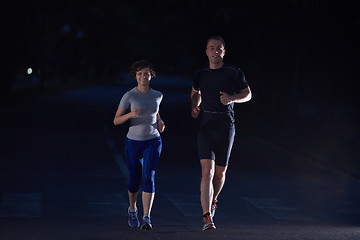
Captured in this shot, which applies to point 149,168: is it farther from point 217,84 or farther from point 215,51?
point 215,51

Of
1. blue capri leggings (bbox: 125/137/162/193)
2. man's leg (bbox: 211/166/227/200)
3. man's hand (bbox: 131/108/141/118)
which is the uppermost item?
man's hand (bbox: 131/108/141/118)

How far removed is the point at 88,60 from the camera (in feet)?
358

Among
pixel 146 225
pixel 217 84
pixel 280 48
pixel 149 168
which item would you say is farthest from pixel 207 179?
pixel 280 48

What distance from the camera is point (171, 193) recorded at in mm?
12289

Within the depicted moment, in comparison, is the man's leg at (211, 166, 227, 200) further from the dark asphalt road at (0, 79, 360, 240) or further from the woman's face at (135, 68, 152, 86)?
the woman's face at (135, 68, 152, 86)

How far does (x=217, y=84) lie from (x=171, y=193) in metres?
3.68

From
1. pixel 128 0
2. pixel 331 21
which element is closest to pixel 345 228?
pixel 331 21

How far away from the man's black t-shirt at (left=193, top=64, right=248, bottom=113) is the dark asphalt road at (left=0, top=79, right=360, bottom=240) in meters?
1.23

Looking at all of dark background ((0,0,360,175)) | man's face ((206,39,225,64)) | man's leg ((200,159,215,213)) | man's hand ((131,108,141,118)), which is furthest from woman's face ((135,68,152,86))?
dark background ((0,0,360,175))

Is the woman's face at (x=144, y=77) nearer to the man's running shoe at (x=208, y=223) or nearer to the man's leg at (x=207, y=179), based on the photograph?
the man's leg at (x=207, y=179)

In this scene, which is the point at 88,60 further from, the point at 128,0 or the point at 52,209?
the point at 52,209


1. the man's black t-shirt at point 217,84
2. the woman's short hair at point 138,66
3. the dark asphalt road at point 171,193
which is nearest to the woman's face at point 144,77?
the woman's short hair at point 138,66

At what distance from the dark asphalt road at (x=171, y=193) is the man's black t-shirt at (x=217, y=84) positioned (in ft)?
4.04

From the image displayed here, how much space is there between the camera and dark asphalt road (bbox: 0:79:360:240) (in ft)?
29.6
